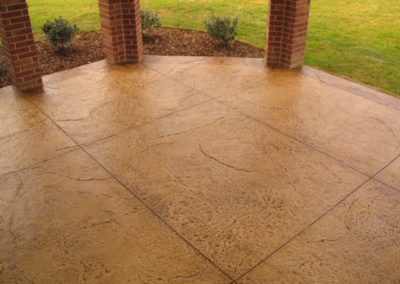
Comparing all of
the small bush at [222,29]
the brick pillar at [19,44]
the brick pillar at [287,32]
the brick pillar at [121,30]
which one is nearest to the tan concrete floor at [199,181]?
the brick pillar at [19,44]

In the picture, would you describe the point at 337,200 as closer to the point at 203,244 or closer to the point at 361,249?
the point at 361,249

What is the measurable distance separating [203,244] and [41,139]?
6.81 ft

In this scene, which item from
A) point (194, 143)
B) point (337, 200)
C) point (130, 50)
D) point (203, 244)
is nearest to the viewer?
point (203, 244)

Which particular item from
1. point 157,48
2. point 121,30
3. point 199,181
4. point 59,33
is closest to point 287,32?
point 157,48

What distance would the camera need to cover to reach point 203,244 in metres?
2.81

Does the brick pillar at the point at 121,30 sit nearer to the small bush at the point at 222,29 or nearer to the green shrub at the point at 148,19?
the green shrub at the point at 148,19

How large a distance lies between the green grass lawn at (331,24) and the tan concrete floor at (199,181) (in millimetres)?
928

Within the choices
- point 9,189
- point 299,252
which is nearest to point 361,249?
point 299,252

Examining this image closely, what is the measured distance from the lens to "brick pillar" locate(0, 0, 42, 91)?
454 centimetres

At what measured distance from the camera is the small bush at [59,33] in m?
5.83

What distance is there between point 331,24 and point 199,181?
221 inches

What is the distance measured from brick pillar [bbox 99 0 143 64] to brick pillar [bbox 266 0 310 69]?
176 centimetres

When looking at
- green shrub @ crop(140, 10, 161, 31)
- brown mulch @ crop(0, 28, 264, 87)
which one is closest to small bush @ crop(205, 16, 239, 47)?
brown mulch @ crop(0, 28, 264, 87)

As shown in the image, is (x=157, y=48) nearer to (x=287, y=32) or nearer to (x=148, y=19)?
(x=148, y=19)
